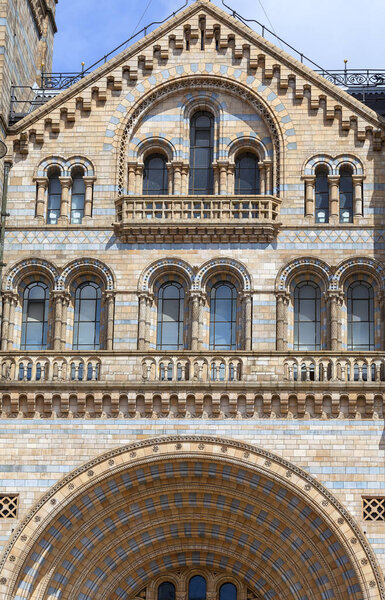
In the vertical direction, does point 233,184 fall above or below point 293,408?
above

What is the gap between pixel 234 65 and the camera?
125ft

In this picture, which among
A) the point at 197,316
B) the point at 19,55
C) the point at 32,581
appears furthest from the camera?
the point at 19,55

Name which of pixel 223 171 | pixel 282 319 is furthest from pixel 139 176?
pixel 282 319

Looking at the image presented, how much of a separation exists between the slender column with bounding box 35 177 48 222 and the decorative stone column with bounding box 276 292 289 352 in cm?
622

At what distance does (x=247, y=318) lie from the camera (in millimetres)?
35844

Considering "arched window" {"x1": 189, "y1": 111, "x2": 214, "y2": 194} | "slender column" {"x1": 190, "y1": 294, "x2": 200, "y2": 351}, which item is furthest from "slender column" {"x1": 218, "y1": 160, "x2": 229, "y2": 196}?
"slender column" {"x1": 190, "y1": 294, "x2": 200, "y2": 351}

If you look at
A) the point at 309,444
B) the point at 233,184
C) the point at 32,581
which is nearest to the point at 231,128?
the point at 233,184

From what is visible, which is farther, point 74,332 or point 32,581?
point 74,332

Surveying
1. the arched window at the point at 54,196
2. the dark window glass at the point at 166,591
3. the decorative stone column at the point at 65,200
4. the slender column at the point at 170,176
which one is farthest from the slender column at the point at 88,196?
the dark window glass at the point at 166,591

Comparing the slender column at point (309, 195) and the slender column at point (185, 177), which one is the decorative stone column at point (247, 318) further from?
the slender column at point (185, 177)

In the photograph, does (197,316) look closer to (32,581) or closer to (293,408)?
(293,408)

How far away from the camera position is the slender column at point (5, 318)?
36.2 meters

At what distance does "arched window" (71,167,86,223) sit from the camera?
37.4 meters

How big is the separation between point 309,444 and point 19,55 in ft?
44.2
